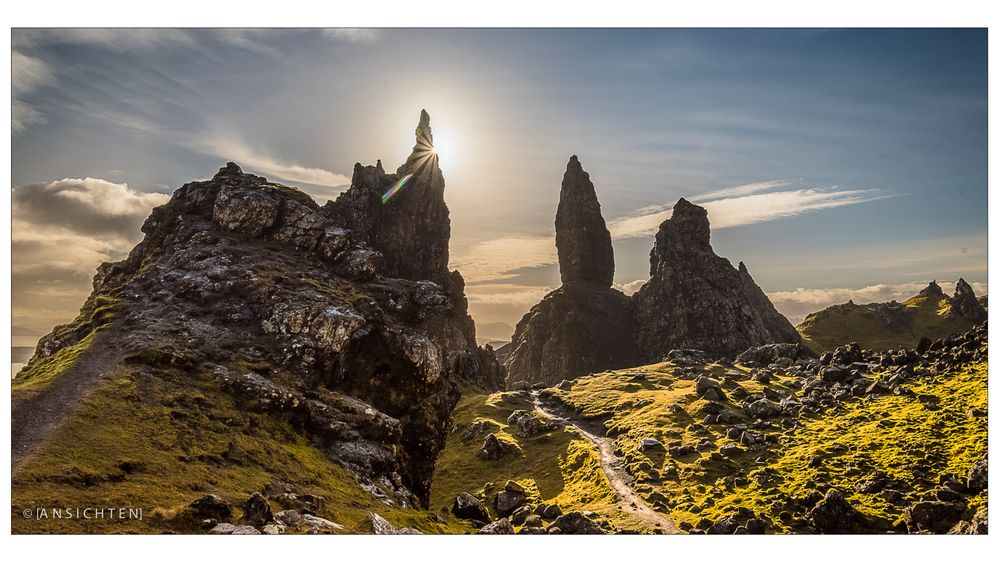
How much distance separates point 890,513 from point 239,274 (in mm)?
77012

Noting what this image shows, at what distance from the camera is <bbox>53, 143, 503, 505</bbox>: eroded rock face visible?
173 ft

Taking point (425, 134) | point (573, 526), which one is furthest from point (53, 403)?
point (425, 134)

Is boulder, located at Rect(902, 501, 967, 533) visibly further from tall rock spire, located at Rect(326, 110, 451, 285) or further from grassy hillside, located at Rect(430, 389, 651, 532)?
tall rock spire, located at Rect(326, 110, 451, 285)

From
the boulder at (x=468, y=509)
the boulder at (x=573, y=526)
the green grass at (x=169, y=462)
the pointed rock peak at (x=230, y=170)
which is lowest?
the boulder at (x=573, y=526)

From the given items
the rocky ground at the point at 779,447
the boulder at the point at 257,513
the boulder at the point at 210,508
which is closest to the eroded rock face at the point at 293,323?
the boulder at the point at 257,513

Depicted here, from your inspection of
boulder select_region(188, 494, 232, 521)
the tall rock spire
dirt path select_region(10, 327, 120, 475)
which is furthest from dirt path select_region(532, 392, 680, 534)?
the tall rock spire

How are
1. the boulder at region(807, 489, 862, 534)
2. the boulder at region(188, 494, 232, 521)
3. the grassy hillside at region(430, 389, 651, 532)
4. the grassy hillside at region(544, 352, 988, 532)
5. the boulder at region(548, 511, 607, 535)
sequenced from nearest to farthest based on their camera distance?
the boulder at region(188, 494, 232, 521)
the boulder at region(807, 489, 862, 534)
the boulder at region(548, 511, 607, 535)
the grassy hillside at region(544, 352, 988, 532)
the grassy hillside at region(430, 389, 651, 532)

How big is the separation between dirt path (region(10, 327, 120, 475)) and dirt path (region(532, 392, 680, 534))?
55442mm

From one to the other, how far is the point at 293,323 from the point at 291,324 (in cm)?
26

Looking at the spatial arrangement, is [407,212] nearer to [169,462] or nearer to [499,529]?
[499,529]

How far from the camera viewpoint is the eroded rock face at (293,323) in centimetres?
5288

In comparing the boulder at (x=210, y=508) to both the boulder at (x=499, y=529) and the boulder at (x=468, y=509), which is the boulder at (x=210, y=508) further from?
the boulder at (x=468, y=509)

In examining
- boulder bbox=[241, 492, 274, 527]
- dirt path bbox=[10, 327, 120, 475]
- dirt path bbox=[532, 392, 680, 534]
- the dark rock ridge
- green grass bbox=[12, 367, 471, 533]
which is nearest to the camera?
green grass bbox=[12, 367, 471, 533]

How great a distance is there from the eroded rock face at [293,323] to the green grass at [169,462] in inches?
122
